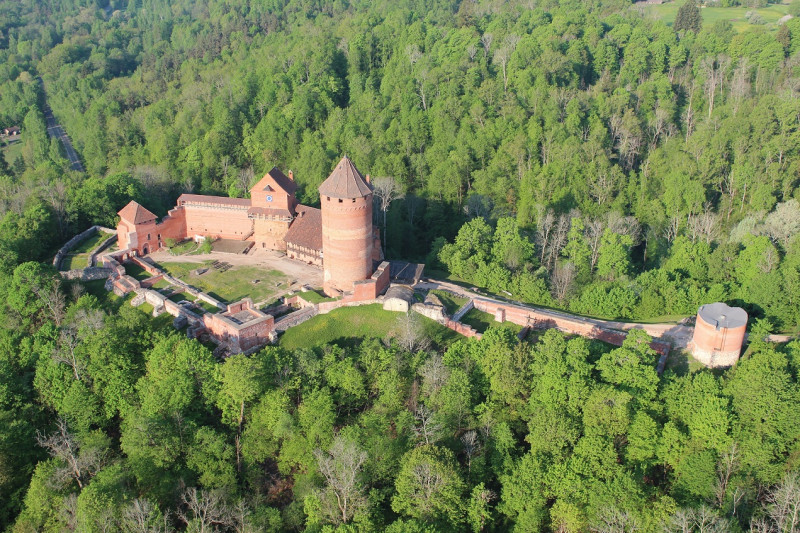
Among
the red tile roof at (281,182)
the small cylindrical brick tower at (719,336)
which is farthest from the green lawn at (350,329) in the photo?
the red tile roof at (281,182)

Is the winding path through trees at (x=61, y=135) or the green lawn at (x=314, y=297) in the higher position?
the green lawn at (x=314, y=297)

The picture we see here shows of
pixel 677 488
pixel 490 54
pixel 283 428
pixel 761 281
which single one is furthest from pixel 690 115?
pixel 283 428

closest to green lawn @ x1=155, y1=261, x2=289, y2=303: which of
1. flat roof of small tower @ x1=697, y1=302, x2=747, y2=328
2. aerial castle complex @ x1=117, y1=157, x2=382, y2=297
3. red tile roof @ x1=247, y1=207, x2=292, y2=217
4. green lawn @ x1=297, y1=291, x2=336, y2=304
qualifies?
green lawn @ x1=297, y1=291, x2=336, y2=304

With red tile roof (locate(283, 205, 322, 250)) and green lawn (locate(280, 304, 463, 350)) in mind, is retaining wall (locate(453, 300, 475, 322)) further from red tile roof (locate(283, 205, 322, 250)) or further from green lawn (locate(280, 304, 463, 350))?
red tile roof (locate(283, 205, 322, 250))

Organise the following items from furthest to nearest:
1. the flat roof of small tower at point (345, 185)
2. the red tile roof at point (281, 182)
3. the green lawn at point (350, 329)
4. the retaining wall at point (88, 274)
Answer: the red tile roof at point (281, 182) < the retaining wall at point (88, 274) < the flat roof of small tower at point (345, 185) < the green lawn at point (350, 329)

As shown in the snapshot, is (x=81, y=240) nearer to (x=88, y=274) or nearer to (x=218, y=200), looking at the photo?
(x=88, y=274)

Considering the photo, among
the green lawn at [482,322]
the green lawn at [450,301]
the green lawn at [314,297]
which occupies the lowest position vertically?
the green lawn at [482,322]

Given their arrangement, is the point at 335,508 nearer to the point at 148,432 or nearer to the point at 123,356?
the point at 148,432

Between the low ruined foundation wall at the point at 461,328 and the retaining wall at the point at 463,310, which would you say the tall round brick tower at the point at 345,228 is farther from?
the low ruined foundation wall at the point at 461,328
